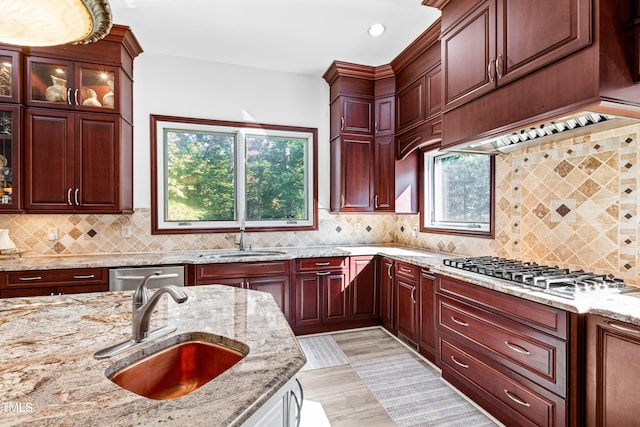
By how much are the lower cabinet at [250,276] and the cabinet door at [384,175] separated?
1357mm

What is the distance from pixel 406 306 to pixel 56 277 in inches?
123

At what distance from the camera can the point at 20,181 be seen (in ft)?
9.17

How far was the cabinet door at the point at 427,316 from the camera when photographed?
2738mm

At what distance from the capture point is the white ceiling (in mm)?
2668

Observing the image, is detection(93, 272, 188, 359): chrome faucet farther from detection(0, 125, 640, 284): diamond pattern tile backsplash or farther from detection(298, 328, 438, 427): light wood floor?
detection(0, 125, 640, 284): diamond pattern tile backsplash

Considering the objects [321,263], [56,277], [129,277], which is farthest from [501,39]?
[56,277]

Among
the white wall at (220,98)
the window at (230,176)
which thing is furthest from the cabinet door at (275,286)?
the white wall at (220,98)

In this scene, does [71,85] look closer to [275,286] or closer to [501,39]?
[275,286]

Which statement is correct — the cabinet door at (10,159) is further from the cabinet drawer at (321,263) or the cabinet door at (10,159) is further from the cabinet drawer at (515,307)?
the cabinet drawer at (515,307)

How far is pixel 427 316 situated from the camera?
283cm

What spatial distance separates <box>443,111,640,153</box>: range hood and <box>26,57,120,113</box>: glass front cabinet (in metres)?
3.17

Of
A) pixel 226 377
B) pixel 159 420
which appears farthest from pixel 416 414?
pixel 159 420

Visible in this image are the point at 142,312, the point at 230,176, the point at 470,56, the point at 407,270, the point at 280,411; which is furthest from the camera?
the point at 230,176

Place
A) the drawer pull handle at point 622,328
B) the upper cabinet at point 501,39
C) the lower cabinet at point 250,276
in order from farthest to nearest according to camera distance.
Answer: the lower cabinet at point 250,276 < the upper cabinet at point 501,39 < the drawer pull handle at point 622,328
